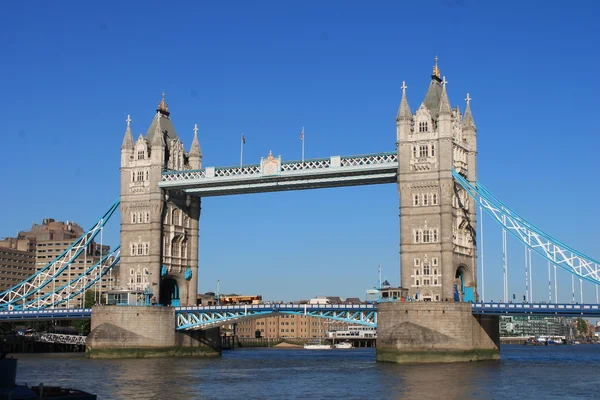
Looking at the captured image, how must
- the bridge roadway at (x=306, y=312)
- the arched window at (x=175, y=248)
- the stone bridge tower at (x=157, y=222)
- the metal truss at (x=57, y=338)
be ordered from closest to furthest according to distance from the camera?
the bridge roadway at (x=306, y=312) < the stone bridge tower at (x=157, y=222) < the arched window at (x=175, y=248) < the metal truss at (x=57, y=338)

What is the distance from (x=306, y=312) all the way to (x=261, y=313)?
6.47 metres

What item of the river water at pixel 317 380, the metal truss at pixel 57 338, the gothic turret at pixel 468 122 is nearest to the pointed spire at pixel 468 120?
the gothic turret at pixel 468 122

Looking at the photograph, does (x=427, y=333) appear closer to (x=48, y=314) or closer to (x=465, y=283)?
(x=465, y=283)

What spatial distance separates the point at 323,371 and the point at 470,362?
13.1m

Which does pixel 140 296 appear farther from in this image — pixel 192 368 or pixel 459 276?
pixel 459 276

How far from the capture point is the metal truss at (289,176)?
89.7m

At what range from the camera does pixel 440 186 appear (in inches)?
3366

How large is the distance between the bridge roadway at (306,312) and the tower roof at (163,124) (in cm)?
2040

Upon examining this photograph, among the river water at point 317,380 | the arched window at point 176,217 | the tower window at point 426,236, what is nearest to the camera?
the river water at point 317,380

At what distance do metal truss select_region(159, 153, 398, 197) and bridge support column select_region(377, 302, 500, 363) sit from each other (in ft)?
48.9

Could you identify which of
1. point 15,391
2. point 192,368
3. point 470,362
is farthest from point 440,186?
point 15,391

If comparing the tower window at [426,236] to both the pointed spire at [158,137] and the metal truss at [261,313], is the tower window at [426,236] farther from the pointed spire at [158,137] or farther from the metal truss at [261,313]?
the pointed spire at [158,137]

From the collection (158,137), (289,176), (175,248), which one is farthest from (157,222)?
(289,176)

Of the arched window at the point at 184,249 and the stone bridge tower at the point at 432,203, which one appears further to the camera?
the arched window at the point at 184,249
